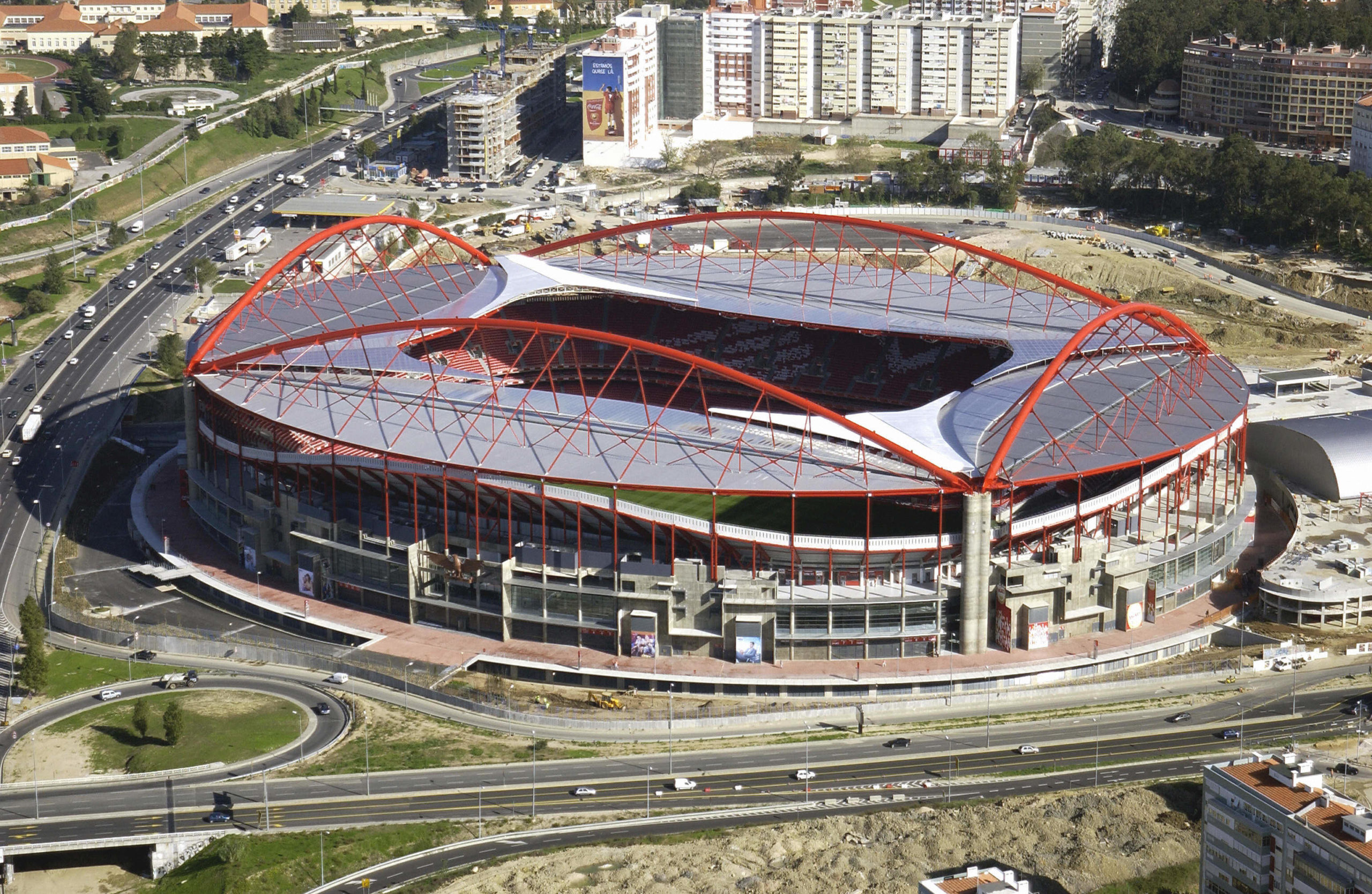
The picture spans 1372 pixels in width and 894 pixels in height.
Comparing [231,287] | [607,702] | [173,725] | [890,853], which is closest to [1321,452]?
[607,702]

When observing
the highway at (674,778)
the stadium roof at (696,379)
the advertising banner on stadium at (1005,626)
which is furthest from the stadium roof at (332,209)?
the highway at (674,778)

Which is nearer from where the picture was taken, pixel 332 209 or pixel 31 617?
pixel 31 617

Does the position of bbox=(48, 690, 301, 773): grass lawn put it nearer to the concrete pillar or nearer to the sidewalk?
the sidewalk

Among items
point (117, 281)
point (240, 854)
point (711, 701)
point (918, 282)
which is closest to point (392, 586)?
point (711, 701)

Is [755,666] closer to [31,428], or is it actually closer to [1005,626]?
[1005,626]

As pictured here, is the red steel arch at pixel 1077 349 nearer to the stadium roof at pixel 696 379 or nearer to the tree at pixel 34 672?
the stadium roof at pixel 696 379

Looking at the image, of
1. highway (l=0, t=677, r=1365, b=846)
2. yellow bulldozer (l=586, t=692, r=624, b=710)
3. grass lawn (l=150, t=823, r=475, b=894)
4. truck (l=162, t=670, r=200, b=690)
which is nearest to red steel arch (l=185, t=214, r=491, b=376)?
truck (l=162, t=670, r=200, b=690)
